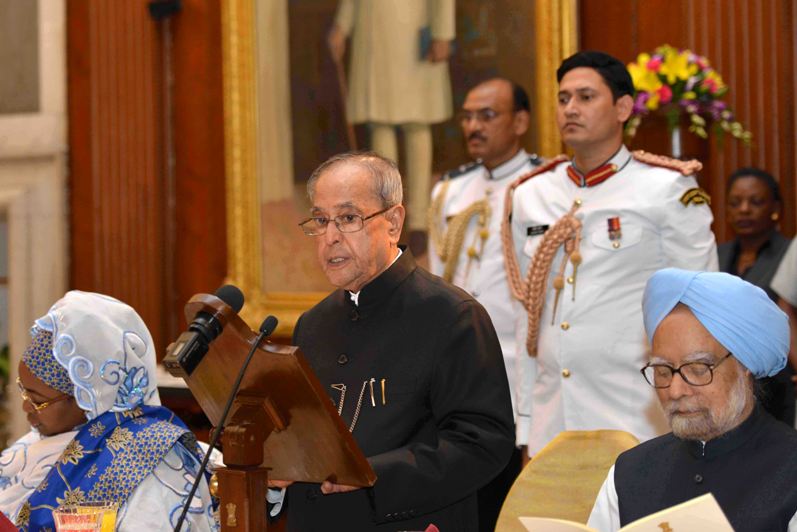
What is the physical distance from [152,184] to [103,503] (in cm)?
400

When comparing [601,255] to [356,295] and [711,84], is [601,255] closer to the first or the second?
[711,84]

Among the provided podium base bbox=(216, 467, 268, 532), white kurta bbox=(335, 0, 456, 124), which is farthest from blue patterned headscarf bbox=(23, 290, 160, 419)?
white kurta bbox=(335, 0, 456, 124)

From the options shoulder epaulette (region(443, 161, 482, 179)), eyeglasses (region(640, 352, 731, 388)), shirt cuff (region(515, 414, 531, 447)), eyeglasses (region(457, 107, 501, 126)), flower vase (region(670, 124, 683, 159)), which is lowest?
shirt cuff (region(515, 414, 531, 447))

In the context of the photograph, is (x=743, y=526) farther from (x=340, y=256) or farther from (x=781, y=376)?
(x=781, y=376)

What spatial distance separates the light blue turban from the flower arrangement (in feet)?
7.69

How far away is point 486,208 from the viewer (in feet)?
15.8

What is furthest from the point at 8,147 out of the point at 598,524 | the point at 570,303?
the point at 598,524

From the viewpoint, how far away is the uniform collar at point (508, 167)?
489 centimetres

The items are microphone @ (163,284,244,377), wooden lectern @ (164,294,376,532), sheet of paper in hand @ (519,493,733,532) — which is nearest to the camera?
sheet of paper in hand @ (519,493,733,532)

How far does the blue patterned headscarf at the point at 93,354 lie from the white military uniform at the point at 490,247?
1.64 meters

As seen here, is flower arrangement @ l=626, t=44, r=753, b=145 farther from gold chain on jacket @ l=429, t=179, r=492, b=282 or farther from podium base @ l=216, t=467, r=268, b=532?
podium base @ l=216, t=467, r=268, b=532

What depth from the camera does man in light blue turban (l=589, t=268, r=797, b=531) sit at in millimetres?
2256

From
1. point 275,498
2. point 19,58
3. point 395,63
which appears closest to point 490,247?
point 395,63

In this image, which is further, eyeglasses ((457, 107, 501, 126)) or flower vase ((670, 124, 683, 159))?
eyeglasses ((457, 107, 501, 126))
